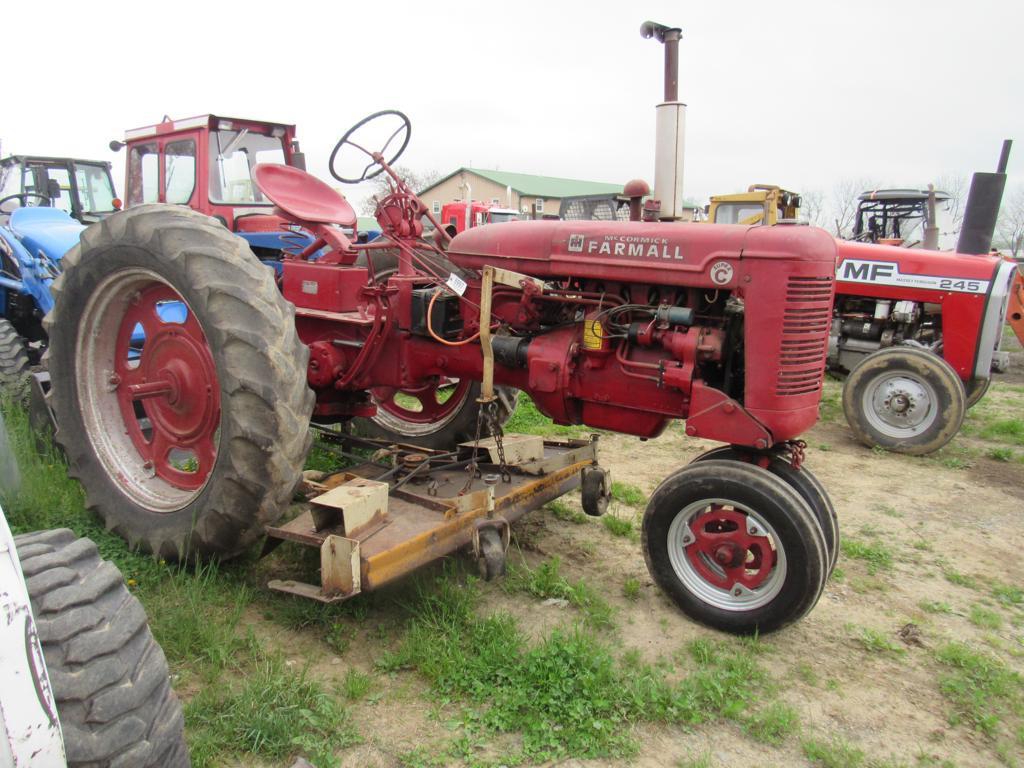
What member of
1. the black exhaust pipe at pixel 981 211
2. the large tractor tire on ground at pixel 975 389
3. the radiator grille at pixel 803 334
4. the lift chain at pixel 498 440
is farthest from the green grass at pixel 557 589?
the black exhaust pipe at pixel 981 211

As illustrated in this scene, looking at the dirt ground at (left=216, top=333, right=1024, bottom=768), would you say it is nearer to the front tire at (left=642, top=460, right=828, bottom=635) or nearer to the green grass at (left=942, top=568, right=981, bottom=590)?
the green grass at (left=942, top=568, right=981, bottom=590)

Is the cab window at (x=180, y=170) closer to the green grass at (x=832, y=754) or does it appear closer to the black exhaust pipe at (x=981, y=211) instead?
the green grass at (x=832, y=754)

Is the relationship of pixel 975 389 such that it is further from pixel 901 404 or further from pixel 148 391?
pixel 148 391

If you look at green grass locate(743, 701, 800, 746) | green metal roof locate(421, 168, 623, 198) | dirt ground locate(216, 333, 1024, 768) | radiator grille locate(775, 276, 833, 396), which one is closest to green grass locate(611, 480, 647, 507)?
dirt ground locate(216, 333, 1024, 768)

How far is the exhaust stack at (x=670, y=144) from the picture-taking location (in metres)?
3.08

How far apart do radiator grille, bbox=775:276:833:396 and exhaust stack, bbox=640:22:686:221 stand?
658mm

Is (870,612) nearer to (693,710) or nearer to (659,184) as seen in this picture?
(693,710)

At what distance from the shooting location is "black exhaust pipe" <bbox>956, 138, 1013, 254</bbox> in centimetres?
616

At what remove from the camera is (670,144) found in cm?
309

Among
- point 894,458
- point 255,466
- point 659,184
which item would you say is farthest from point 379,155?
point 894,458

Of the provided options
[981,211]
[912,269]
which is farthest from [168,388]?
[981,211]

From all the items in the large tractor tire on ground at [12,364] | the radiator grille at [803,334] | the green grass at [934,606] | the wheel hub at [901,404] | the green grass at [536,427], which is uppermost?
the radiator grille at [803,334]

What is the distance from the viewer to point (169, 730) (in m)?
1.49

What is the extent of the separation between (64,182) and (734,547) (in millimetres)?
8675
